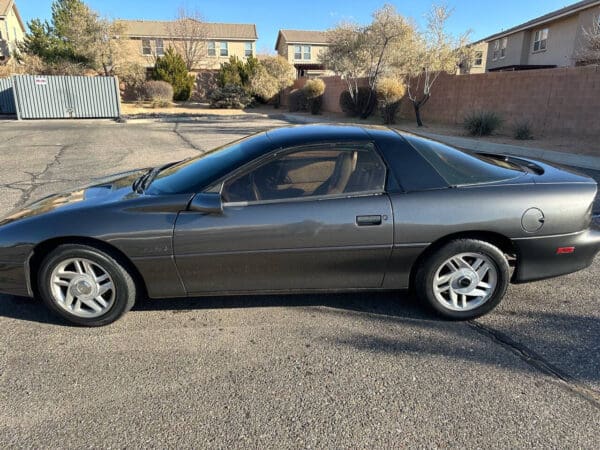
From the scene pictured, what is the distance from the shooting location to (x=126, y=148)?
42.0 feet

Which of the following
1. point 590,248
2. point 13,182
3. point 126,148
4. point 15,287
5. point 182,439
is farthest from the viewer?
point 126,148

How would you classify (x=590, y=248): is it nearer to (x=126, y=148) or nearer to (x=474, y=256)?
(x=474, y=256)

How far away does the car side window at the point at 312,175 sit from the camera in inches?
124

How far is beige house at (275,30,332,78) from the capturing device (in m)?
47.7

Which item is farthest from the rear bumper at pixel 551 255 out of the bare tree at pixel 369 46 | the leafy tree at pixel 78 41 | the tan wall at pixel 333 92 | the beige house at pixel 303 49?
the beige house at pixel 303 49

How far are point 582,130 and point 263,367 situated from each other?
1435cm

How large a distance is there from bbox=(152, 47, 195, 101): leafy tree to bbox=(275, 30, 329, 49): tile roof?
1685 cm

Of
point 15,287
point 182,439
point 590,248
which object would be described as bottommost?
point 182,439

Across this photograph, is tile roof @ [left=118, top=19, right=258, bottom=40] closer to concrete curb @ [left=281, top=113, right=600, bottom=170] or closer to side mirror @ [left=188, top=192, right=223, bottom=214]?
concrete curb @ [left=281, top=113, right=600, bottom=170]

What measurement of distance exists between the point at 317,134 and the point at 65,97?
24.6 meters

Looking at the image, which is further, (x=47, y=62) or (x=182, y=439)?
(x=47, y=62)

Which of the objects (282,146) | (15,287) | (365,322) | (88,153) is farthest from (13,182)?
(365,322)

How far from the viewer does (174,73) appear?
34.6 metres

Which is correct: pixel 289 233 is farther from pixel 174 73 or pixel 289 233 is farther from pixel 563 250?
pixel 174 73
